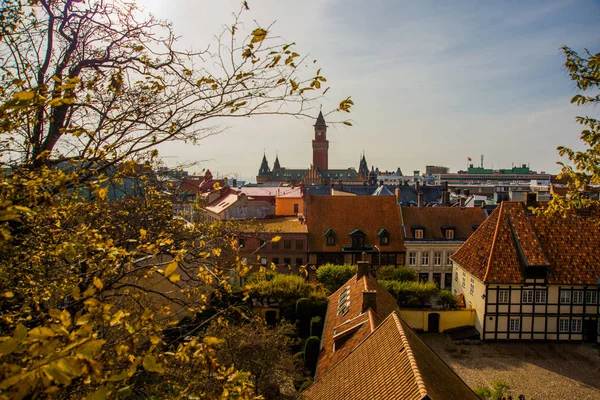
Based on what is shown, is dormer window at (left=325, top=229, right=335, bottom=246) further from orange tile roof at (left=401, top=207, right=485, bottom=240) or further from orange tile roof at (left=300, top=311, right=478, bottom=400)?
orange tile roof at (left=300, top=311, right=478, bottom=400)

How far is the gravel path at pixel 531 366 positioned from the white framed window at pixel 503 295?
2.32m

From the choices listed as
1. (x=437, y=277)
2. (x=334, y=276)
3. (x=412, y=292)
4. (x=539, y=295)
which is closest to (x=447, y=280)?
(x=437, y=277)

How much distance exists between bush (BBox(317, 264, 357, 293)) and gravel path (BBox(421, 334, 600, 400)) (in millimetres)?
6047

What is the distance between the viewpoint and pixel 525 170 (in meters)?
179

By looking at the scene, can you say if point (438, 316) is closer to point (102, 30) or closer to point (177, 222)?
point (177, 222)

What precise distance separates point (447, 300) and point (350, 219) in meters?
11.9

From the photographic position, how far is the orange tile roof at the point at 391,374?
10.7 metres

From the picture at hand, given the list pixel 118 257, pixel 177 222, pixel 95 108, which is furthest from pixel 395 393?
pixel 95 108

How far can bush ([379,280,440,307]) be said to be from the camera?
2786cm

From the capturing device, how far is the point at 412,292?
91.9ft

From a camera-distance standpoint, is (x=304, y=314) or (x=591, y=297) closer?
(x=304, y=314)

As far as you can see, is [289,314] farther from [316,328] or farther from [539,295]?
[539,295]

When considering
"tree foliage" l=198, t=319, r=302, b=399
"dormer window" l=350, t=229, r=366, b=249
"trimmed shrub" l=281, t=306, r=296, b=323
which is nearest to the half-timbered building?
"trimmed shrub" l=281, t=306, r=296, b=323

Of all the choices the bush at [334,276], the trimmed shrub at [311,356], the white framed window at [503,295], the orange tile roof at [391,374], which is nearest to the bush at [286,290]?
the bush at [334,276]
